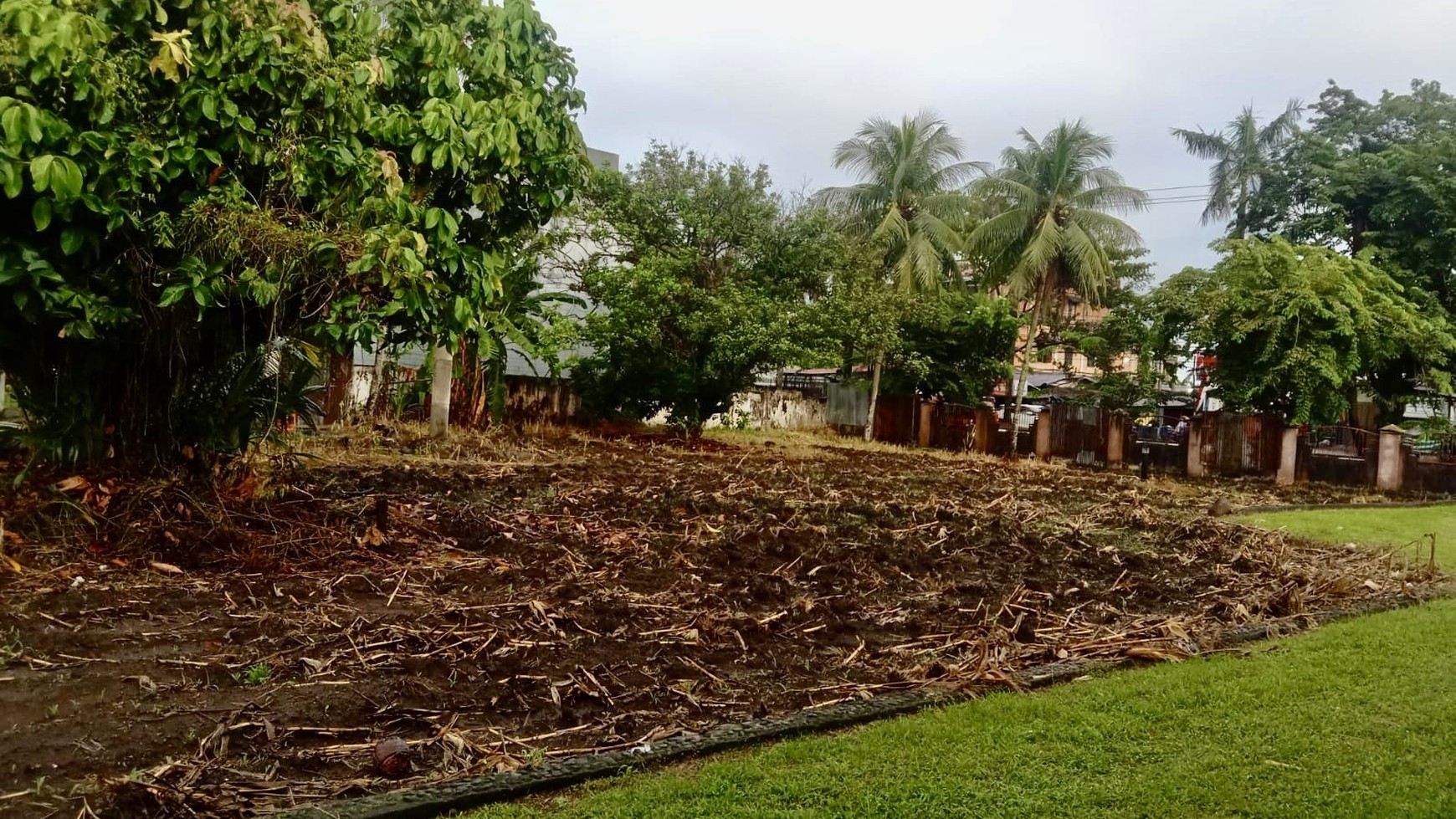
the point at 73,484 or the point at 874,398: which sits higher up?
the point at 874,398

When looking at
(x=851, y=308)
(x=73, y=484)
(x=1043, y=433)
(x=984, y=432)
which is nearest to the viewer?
(x=73, y=484)

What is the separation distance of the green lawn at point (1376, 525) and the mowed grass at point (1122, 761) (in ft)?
17.2

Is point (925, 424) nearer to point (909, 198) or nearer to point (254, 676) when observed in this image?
point (909, 198)

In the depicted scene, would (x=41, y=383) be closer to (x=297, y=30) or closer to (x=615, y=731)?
(x=297, y=30)

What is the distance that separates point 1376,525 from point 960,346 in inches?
500

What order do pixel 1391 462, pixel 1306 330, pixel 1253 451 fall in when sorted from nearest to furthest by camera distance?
pixel 1391 462 < pixel 1306 330 < pixel 1253 451

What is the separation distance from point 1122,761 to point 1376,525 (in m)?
9.14

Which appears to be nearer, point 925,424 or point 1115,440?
point 1115,440

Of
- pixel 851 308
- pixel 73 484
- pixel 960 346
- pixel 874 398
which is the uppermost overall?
pixel 851 308

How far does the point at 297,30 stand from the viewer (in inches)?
205

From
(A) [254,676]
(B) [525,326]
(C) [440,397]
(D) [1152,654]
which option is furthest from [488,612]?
(B) [525,326]

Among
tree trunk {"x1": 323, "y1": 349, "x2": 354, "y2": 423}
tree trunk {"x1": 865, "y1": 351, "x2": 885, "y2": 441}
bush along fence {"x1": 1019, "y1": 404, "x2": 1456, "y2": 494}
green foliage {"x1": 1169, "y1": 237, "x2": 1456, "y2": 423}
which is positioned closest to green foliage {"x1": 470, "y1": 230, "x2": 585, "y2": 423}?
tree trunk {"x1": 323, "y1": 349, "x2": 354, "y2": 423}

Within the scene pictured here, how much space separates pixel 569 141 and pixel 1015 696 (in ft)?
16.0

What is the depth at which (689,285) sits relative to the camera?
658 inches
